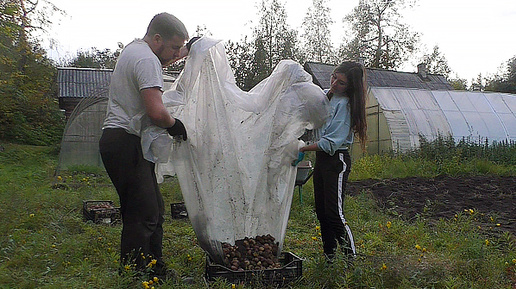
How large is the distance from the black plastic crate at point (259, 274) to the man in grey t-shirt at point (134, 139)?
13.8 inches

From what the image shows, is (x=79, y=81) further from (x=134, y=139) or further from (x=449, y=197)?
(x=134, y=139)

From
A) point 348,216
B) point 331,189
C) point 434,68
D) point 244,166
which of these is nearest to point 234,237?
point 244,166

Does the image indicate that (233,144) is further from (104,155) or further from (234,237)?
(104,155)

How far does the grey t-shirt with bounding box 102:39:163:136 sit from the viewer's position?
2.66 m

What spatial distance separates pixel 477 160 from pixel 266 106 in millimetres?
9817

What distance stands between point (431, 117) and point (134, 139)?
489 inches

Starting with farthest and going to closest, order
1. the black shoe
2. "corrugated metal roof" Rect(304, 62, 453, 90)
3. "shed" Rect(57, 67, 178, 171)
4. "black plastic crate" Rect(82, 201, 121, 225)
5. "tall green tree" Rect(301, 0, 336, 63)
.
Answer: "tall green tree" Rect(301, 0, 336, 63) < "corrugated metal roof" Rect(304, 62, 453, 90) < "shed" Rect(57, 67, 178, 171) < "black plastic crate" Rect(82, 201, 121, 225) < the black shoe

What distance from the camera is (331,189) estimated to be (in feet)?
10.2

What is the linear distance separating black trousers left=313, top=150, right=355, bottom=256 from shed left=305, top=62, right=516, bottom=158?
1001 centimetres

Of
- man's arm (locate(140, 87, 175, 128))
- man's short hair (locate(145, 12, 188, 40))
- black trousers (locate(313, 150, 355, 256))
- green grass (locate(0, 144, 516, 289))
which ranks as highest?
man's short hair (locate(145, 12, 188, 40))

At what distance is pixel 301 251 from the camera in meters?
3.98

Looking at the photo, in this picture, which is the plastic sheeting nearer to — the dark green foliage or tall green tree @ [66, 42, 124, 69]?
the dark green foliage

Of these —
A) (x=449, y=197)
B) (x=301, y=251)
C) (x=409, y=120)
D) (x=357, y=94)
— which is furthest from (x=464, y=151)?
(x=357, y=94)

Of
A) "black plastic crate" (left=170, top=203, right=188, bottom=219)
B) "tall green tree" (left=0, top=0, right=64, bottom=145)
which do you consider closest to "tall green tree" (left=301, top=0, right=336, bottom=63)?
"tall green tree" (left=0, top=0, right=64, bottom=145)
